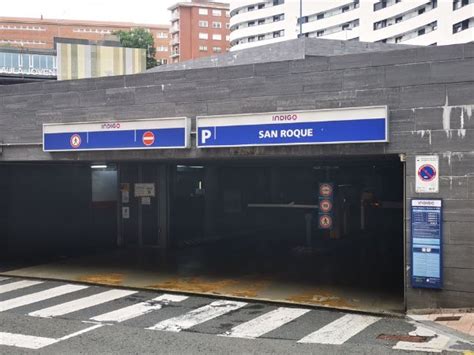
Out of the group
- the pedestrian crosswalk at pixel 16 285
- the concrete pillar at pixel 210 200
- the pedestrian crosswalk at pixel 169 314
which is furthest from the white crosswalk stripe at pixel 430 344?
the concrete pillar at pixel 210 200

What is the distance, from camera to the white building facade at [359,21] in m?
65.5

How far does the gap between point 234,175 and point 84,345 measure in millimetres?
17142

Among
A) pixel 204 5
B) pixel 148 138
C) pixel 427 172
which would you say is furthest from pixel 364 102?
pixel 204 5

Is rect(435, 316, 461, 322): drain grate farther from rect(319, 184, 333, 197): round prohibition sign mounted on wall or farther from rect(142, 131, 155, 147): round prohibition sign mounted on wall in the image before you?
rect(142, 131, 155, 147): round prohibition sign mounted on wall

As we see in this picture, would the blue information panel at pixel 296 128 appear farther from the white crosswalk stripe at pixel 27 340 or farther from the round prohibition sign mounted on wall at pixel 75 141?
the white crosswalk stripe at pixel 27 340

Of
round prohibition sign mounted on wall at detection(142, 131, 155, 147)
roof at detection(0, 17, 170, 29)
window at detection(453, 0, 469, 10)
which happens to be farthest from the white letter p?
roof at detection(0, 17, 170, 29)

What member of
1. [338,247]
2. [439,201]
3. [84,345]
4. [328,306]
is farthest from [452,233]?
[338,247]

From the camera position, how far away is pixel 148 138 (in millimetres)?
13031

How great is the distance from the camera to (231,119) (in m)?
12.2

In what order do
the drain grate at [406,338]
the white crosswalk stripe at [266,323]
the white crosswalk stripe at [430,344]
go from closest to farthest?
1. the white crosswalk stripe at [430,344]
2. the drain grate at [406,338]
3. the white crosswalk stripe at [266,323]

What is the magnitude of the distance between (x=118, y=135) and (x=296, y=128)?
14.4 ft

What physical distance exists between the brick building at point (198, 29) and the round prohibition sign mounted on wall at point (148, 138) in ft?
344

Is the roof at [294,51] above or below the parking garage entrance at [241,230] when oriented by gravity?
above

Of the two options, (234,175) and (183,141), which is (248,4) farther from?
(183,141)
